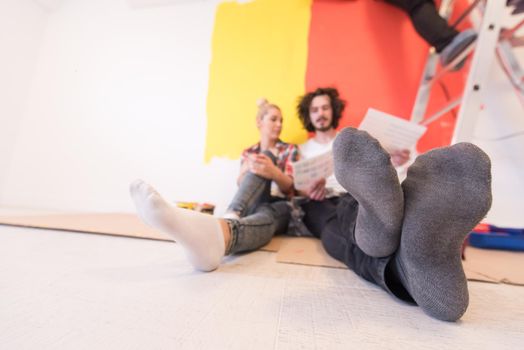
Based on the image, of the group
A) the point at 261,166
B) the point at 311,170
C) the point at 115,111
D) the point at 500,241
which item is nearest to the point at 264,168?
the point at 261,166

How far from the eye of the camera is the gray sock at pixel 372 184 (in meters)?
0.29

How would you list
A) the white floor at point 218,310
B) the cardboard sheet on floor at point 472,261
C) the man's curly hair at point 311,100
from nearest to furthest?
the white floor at point 218,310 < the cardboard sheet on floor at point 472,261 < the man's curly hair at point 311,100

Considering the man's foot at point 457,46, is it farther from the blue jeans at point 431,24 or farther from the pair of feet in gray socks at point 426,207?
the pair of feet in gray socks at point 426,207

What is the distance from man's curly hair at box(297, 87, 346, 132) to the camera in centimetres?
100

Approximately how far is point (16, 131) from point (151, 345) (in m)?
1.89

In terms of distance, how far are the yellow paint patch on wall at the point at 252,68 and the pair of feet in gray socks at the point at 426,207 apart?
2.85 ft

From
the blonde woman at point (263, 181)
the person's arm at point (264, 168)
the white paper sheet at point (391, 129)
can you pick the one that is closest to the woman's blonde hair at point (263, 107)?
the blonde woman at point (263, 181)

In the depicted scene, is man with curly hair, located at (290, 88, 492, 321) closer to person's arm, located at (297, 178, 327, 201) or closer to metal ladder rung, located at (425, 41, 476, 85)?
person's arm, located at (297, 178, 327, 201)

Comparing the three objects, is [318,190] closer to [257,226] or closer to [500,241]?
[257,226]

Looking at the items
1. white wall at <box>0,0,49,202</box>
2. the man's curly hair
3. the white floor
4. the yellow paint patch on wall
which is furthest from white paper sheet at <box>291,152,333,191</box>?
white wall at <box>0,0,49,202</box>

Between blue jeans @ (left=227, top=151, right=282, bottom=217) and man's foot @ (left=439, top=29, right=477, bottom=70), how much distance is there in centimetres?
76

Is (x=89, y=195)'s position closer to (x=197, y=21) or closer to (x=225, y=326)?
(x=197, y=21)

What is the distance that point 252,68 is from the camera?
4.02ft

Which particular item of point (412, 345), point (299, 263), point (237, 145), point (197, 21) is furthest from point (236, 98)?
point (412, 345)
